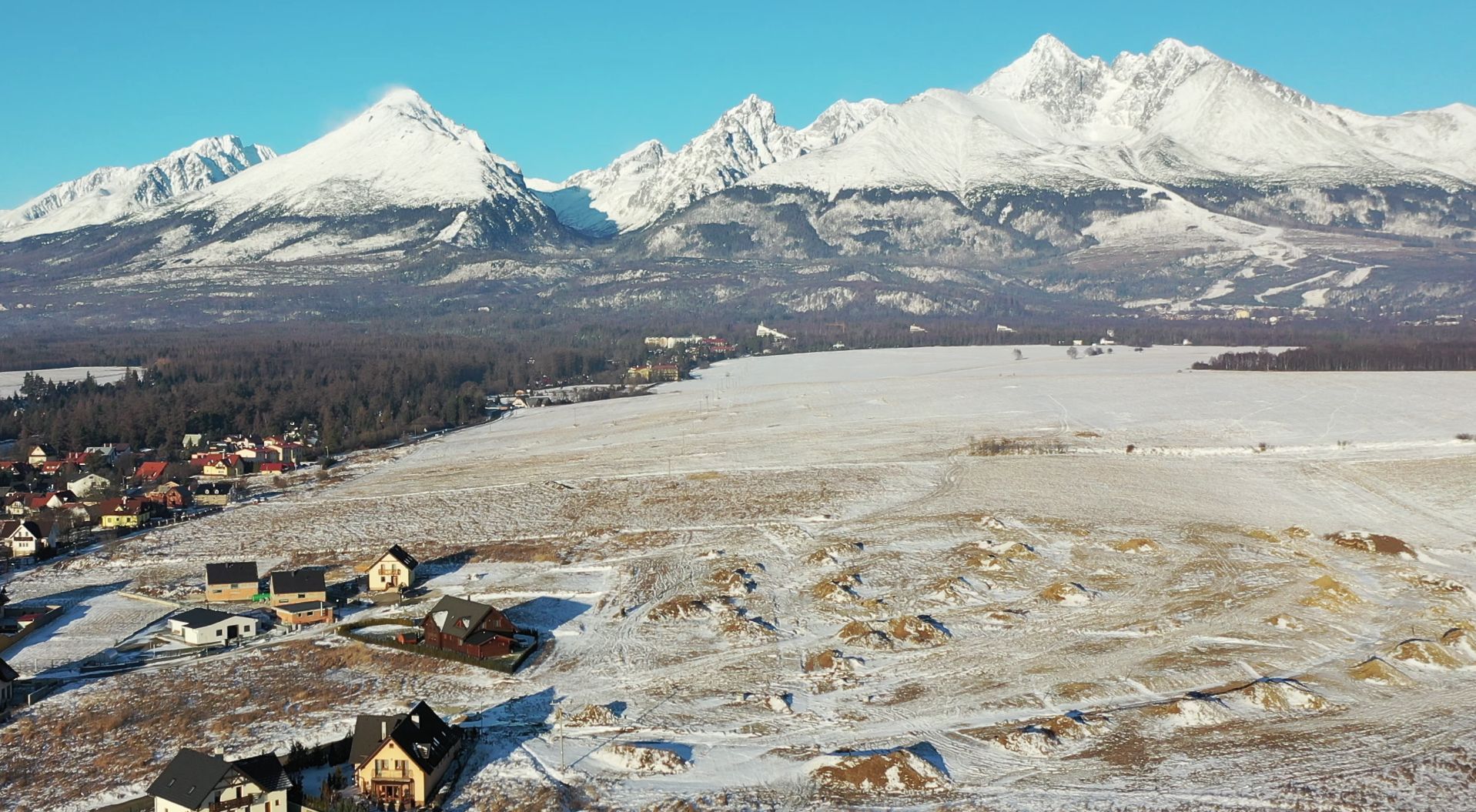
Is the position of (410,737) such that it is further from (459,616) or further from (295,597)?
(295,597)

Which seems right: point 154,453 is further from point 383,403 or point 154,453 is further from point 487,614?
point 487,614

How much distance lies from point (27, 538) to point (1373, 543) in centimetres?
5741

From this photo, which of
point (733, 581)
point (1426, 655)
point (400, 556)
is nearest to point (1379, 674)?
point (1426, 655)

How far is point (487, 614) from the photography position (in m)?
36.8

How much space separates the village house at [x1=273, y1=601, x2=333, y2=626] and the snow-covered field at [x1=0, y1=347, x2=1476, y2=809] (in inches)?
63.9

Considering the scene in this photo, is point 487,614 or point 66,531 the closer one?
point 487,614

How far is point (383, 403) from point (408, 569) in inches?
2451

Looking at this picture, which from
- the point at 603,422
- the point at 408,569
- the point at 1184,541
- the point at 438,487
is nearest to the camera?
the point at 408,569

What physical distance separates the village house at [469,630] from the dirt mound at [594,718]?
5776 mm

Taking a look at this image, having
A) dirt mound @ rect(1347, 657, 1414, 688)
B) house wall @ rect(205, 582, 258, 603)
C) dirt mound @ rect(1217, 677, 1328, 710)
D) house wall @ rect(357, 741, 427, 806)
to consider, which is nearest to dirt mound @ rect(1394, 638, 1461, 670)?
dirt mound @ rect(1347, 657, 1414, 688)

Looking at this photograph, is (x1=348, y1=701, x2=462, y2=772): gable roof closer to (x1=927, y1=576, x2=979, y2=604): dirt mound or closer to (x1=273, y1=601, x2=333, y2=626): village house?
(x1=273, y1=601, x2=333, y2=626): village house

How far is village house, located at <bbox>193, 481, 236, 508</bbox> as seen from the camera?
208 ft

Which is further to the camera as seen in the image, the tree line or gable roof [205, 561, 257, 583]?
the tree line

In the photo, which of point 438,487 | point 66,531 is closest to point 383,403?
point 438,487
